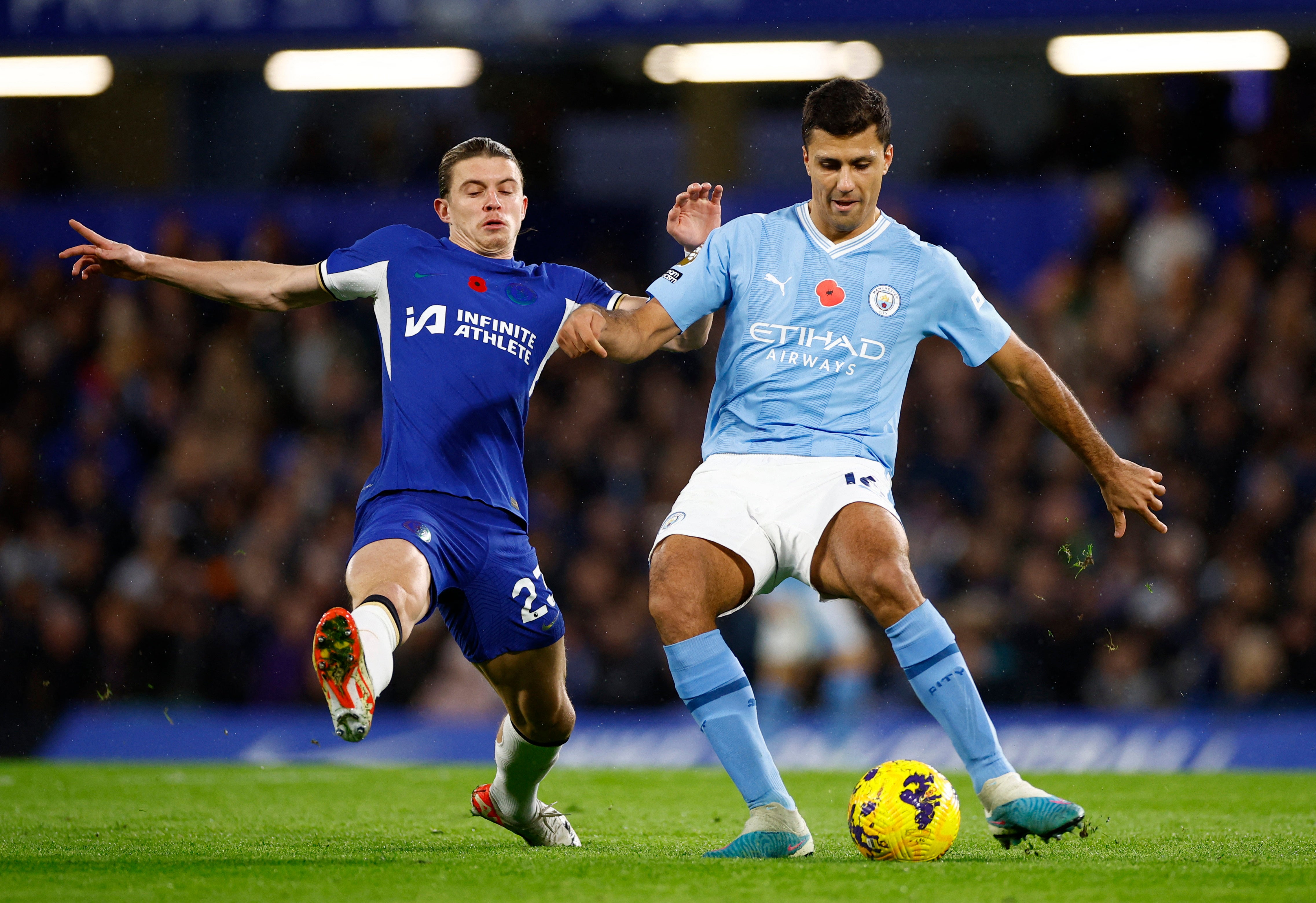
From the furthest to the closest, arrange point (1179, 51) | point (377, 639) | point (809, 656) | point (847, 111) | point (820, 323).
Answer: point (1179, 51) → point (809, 656) → point (820, 323) → point (847, 111) → point (377, 639)

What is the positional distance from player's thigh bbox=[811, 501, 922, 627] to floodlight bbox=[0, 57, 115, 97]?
34.4ft

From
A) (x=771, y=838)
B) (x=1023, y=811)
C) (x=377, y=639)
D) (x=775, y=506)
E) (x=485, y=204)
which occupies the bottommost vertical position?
(x=771, y=838)

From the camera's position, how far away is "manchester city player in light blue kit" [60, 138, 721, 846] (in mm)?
4961

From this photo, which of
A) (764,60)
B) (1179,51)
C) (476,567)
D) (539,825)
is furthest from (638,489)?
(476,567)

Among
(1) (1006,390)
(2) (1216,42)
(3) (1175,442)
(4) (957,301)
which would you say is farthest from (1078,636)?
(4) (957,301)

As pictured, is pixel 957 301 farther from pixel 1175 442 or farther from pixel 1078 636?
pixel 1175 442

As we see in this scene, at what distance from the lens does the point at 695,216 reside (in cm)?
530

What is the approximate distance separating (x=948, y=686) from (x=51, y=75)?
1132 centimetres

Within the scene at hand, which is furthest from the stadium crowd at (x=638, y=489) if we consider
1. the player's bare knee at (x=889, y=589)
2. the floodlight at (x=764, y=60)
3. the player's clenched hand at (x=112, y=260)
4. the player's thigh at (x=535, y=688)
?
the player's clenched hand at (x=112, y=260)

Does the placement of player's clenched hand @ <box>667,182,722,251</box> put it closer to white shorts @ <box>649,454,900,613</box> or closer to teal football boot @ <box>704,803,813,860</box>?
white shorts @ <box>649,454,900,613</box>

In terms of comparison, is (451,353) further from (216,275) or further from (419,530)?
(216,275)

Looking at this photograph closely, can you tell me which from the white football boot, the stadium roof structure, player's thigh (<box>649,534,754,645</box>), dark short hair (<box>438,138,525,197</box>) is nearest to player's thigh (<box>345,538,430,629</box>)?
player's thigh (<box>649,534,754,645</box>)

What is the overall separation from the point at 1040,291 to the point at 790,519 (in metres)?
8.71

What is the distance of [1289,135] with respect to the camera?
13172 millimetres
